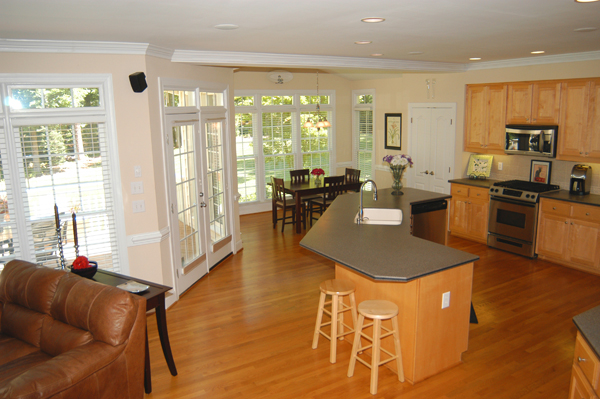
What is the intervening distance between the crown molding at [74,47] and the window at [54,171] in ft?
0.85

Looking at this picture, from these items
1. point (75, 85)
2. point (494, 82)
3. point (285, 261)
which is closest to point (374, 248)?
point (285, 261)

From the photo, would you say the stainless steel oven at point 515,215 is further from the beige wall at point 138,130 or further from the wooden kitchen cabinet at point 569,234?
the beige wall at point 138,130

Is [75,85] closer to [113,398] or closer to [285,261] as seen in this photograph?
[113,398]

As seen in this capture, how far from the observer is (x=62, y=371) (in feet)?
7.61

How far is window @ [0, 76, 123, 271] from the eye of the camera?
12.4ft

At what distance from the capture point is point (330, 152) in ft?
30.5

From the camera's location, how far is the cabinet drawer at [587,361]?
2.05 meters

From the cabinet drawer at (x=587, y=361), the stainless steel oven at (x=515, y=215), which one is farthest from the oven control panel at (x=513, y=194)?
the cabinet drawer at (x=587, y=361)

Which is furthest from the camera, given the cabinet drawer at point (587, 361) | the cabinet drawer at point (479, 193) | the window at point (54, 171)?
the cabinet drawer at point (479, 193)

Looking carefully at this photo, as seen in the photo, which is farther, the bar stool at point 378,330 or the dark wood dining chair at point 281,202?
the dark wood dining chair at point 281,202

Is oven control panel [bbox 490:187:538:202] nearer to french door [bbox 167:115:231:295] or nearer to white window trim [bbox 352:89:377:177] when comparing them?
white window trim [bbox 352:89:377:177]

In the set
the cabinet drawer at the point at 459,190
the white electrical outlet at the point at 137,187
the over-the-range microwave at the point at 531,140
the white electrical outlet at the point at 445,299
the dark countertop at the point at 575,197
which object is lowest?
the white electrical outlet at the point at 445,299

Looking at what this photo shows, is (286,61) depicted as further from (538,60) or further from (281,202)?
(538,60)

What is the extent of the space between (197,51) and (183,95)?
58 cm
